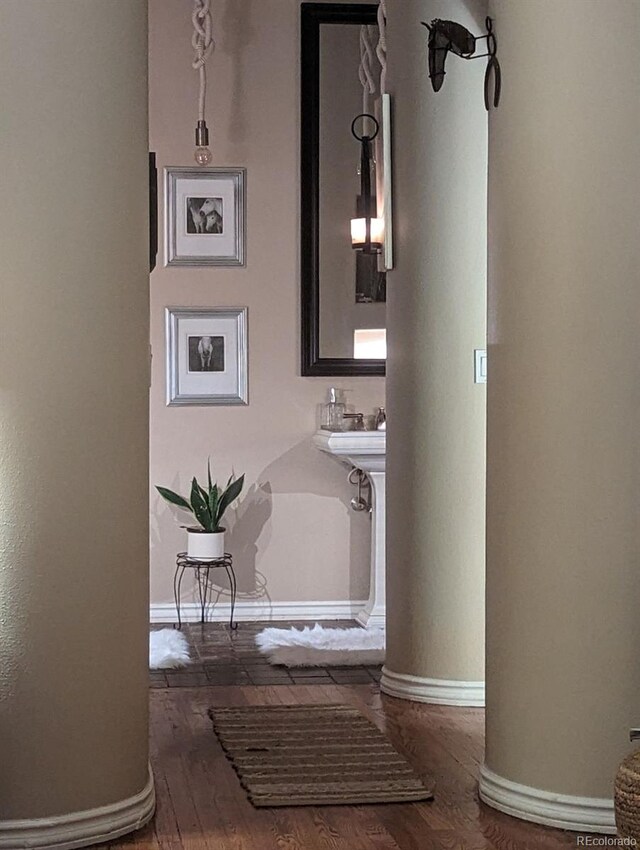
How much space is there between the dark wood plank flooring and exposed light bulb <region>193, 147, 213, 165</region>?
270 centimetres

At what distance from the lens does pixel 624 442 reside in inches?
121

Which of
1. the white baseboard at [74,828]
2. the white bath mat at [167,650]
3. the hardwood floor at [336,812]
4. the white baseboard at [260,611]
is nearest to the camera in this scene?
the white baseboard at [74,828]

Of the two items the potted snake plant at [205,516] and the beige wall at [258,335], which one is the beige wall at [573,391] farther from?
the beige wall at [258,335]

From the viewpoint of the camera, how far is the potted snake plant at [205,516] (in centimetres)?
599

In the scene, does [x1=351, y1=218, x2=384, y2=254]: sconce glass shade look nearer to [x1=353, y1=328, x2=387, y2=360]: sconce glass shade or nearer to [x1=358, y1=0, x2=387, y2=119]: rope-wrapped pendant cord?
[x1=353, y1=328, x2=387, y2=360]: sconce glass shade

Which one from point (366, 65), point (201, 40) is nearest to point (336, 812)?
point (201, 40)

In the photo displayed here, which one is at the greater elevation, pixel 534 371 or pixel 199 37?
pixel 199 37

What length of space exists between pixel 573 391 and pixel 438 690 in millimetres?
1679

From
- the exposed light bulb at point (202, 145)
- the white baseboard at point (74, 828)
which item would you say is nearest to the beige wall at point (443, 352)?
the exposed light bulb at point (202, 145)

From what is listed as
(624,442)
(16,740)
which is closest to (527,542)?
(624,442)

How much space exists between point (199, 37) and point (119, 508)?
365 cm

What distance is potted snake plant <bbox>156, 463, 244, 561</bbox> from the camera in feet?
19.7

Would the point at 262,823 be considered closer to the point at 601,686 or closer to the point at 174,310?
the point at 601,686

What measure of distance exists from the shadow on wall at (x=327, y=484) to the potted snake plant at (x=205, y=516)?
1.26ft
